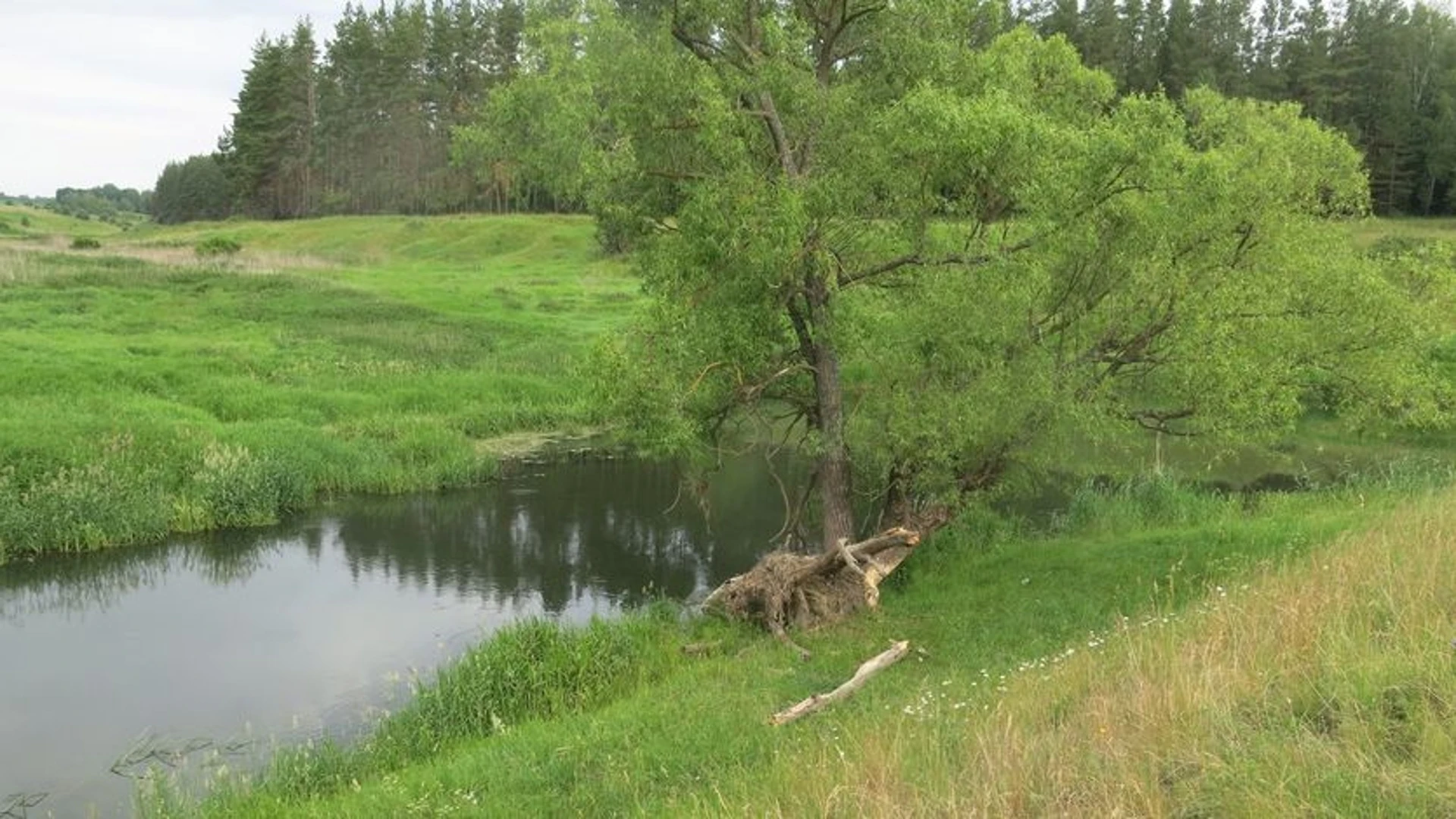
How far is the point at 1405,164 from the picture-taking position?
6494 cm

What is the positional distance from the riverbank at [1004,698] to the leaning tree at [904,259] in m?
1.73

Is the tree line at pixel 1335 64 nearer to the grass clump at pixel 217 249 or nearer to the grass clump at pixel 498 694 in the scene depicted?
the grass clump at pixel 217 249

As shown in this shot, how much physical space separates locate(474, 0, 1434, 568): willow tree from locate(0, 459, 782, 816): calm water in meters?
4.89

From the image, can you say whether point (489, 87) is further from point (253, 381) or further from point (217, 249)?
point (253, 381)

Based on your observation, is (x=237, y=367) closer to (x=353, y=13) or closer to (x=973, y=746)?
(x=973, y=746)

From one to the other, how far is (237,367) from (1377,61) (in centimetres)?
6864

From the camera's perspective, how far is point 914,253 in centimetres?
1501

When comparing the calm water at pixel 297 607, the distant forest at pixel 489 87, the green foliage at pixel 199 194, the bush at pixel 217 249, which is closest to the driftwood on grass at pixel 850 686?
the calm water at pixel 297 607

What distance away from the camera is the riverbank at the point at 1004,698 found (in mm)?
5141

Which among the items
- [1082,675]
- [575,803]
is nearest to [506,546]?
[575,803]

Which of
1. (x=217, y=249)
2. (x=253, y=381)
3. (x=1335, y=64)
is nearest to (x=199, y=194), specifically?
(x=217, y=249)

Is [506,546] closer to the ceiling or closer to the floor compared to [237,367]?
closer to the floor

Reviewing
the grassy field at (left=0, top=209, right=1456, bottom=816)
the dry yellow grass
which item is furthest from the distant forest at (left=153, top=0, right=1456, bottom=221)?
the dry yellow grass

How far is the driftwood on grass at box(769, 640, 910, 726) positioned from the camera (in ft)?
32.4
